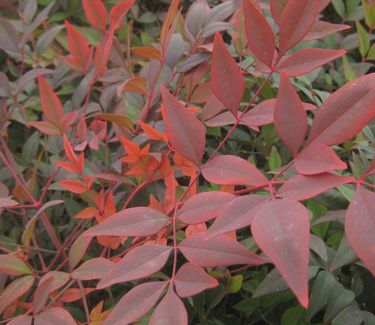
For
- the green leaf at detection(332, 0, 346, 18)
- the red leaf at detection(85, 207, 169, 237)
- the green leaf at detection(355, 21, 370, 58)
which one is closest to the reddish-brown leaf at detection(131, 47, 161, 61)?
the red leaf at detection(85, 207, 169, 237)

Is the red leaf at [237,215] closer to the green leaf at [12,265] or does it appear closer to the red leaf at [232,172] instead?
the red leaf at [232,172]

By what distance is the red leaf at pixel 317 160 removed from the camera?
0.44 metres

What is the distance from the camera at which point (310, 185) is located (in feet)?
1.43

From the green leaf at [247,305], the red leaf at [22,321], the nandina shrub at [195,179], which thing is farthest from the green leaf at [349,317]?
the red leaf at [22,321]

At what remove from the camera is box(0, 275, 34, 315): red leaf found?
2.06 ft

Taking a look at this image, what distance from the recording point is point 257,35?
1.72 feet

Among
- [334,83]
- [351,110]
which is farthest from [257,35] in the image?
Answer: [334,83]

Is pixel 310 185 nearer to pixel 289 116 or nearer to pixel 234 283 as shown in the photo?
pixel 289 116

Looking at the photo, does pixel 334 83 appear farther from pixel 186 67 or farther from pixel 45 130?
pixel 45 130

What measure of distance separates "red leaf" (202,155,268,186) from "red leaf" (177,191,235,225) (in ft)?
0.04

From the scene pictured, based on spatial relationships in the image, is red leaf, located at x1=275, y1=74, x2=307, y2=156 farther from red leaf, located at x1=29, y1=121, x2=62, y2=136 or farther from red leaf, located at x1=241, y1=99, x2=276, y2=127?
red leaf, located at x1=29, y1=121, x2=62, y2=136

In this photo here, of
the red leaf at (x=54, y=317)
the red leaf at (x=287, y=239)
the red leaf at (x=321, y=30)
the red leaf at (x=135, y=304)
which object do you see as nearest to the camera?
the red leaf at (x=287, y=239)

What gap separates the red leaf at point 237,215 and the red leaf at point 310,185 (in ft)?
0.07

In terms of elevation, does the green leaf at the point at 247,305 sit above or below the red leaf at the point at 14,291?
below
